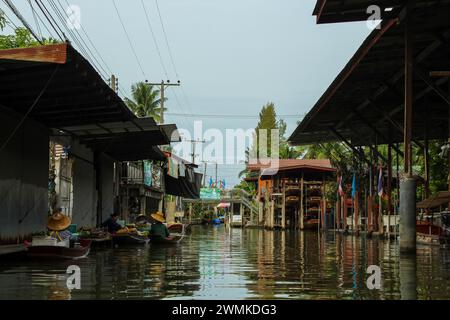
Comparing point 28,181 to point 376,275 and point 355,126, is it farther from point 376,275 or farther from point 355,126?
point 355,126

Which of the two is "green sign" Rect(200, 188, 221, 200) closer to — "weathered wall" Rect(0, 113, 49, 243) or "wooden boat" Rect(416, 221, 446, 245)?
"wooden boat" Rect(416, 221, 446, 245)

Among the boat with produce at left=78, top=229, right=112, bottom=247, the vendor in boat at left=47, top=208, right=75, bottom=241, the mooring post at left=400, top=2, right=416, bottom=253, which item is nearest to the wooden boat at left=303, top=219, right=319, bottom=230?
the boat with produce at left=78, top=229, right=112, bottom=247

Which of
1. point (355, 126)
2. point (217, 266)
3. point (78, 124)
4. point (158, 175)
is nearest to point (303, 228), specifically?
point (158, 175)

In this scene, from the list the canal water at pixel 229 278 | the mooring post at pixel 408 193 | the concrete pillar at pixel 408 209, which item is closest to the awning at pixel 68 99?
the canal water at pixel 229 278

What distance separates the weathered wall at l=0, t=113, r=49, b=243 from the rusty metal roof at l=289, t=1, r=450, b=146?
31.6 ft

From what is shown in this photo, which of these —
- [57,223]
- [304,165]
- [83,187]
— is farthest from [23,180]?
[304,165]

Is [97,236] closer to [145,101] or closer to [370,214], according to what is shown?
[370,214]

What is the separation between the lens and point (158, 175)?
1588 inches

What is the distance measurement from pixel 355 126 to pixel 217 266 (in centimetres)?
1916

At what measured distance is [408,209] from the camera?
49.7ft

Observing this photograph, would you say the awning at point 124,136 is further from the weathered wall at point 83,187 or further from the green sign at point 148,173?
the green sign at point 148,173

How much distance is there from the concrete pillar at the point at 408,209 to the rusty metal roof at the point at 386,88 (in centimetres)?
400

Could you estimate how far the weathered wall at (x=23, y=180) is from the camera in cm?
1509

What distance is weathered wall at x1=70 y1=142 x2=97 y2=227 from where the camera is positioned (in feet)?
76.0
